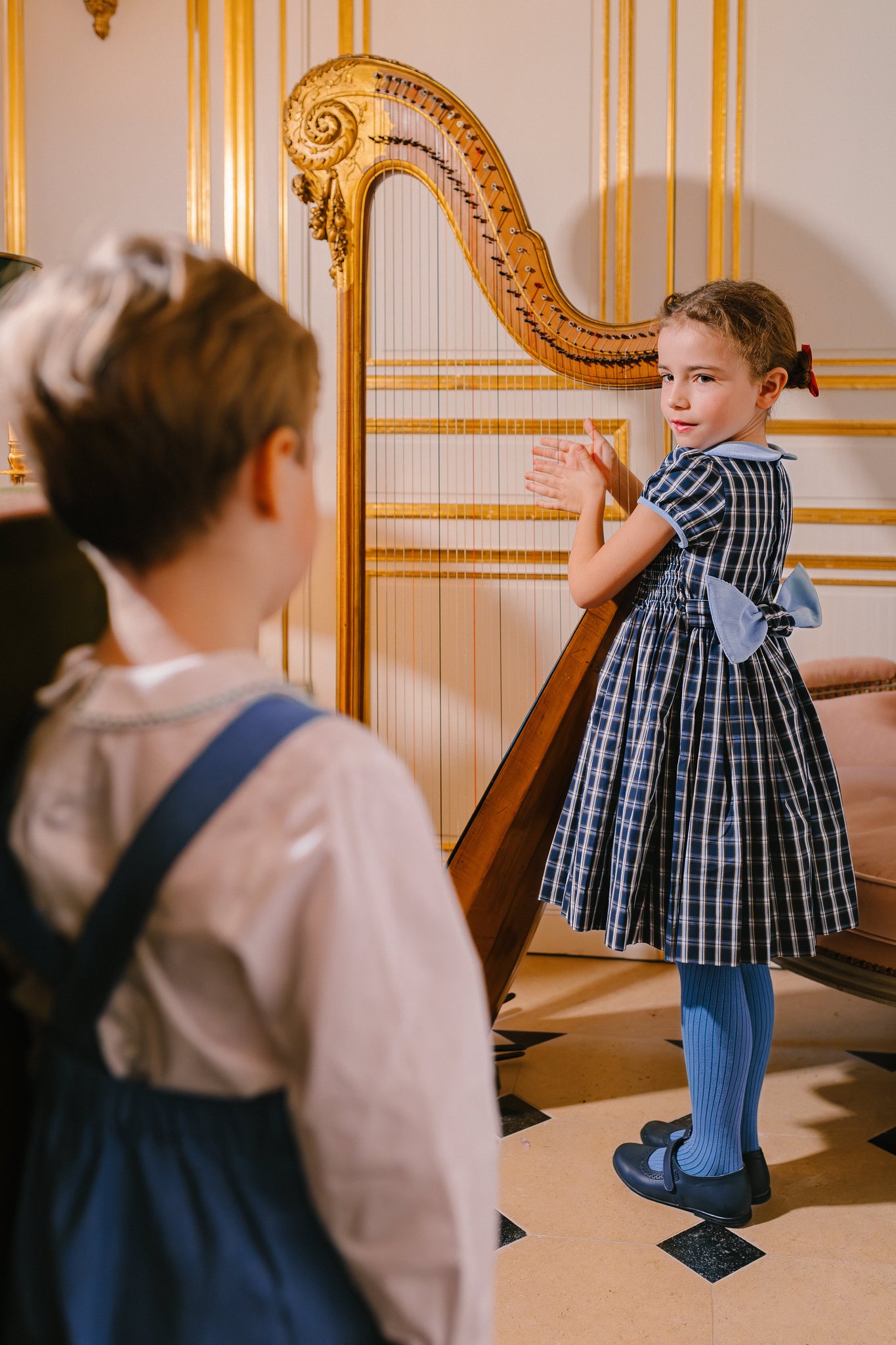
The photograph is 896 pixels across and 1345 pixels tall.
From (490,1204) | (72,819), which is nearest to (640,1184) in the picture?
(490,1204)

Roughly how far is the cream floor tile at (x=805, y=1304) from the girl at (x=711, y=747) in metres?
0.12

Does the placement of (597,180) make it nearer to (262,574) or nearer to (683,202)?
(683,202)

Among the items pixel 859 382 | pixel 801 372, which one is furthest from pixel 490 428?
pixel 801 372

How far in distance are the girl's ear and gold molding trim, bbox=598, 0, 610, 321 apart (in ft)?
3.65

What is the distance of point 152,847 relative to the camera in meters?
0.52

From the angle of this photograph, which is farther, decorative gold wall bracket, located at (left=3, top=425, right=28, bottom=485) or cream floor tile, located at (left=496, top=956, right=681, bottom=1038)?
decorative gold wall bracket, located at (left=3, top=425, right=28, bottom=485)

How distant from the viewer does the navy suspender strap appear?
516 millimetres

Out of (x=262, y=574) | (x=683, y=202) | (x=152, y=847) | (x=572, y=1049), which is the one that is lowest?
(x=572, y=1049)

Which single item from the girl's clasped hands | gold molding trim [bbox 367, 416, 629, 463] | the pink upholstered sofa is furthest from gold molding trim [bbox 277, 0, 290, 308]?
the pink upholstered sofa

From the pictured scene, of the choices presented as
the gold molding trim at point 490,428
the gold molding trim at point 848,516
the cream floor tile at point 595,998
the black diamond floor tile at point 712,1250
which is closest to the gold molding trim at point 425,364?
the gold molding trim at point 490,428

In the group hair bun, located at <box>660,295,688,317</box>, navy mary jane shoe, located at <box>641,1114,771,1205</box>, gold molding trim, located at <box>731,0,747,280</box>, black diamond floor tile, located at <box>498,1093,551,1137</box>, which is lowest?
black diamond floor tile, located at <box>498,1093,551,1137</box>

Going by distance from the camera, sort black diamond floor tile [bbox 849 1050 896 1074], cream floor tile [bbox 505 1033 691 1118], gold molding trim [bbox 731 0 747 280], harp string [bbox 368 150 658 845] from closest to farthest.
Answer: cream floor tile [bbox 505 1033 691 1118]
black diamond floor tile [bbox 849 1050 896 1074]
gold molding trim [bbox 731 0 747 280]
harp string [bbox 368 150 658 845]

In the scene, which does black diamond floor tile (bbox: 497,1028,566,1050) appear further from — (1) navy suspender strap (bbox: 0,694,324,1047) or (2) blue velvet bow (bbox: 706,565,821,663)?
(1) navy suspender strap (bbox: 0,694,324,1047)

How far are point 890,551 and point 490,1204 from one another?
7.74 feet
